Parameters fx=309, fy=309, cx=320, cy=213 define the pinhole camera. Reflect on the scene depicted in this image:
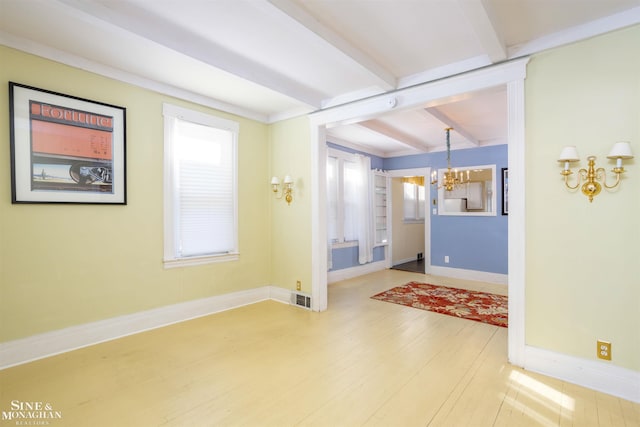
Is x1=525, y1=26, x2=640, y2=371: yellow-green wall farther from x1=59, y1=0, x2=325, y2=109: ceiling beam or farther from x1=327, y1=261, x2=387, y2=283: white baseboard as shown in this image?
x1=327, y1=261, x2=387, y2=283: white baseboard

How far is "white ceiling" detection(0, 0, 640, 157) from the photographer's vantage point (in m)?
2.16

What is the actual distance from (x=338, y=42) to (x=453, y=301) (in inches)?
149

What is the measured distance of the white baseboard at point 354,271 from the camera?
19.1ft

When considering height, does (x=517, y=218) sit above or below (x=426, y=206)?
below

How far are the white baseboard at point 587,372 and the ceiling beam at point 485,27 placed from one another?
243cm

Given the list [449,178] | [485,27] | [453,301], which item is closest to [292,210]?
[453,301]

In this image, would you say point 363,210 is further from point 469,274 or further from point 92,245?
point 92,245

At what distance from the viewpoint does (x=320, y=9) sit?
2.22 metres

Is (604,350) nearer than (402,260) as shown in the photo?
Yes

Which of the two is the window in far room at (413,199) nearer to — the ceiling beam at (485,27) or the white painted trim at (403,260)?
the white painted trim at (403,260)

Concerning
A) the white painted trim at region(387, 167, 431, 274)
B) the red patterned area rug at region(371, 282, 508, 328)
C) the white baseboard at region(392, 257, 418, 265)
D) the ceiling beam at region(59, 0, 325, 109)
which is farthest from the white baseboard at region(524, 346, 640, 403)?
the white baseboard at region(392, 257, 418, 265)

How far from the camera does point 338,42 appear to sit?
2557 mm

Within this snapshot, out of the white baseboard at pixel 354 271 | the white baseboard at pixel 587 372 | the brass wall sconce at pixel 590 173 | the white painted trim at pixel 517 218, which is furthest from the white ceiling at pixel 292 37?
the white baseboard at pixel 354 271

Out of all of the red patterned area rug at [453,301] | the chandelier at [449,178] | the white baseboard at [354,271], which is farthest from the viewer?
the white baseboard at [354,271]
